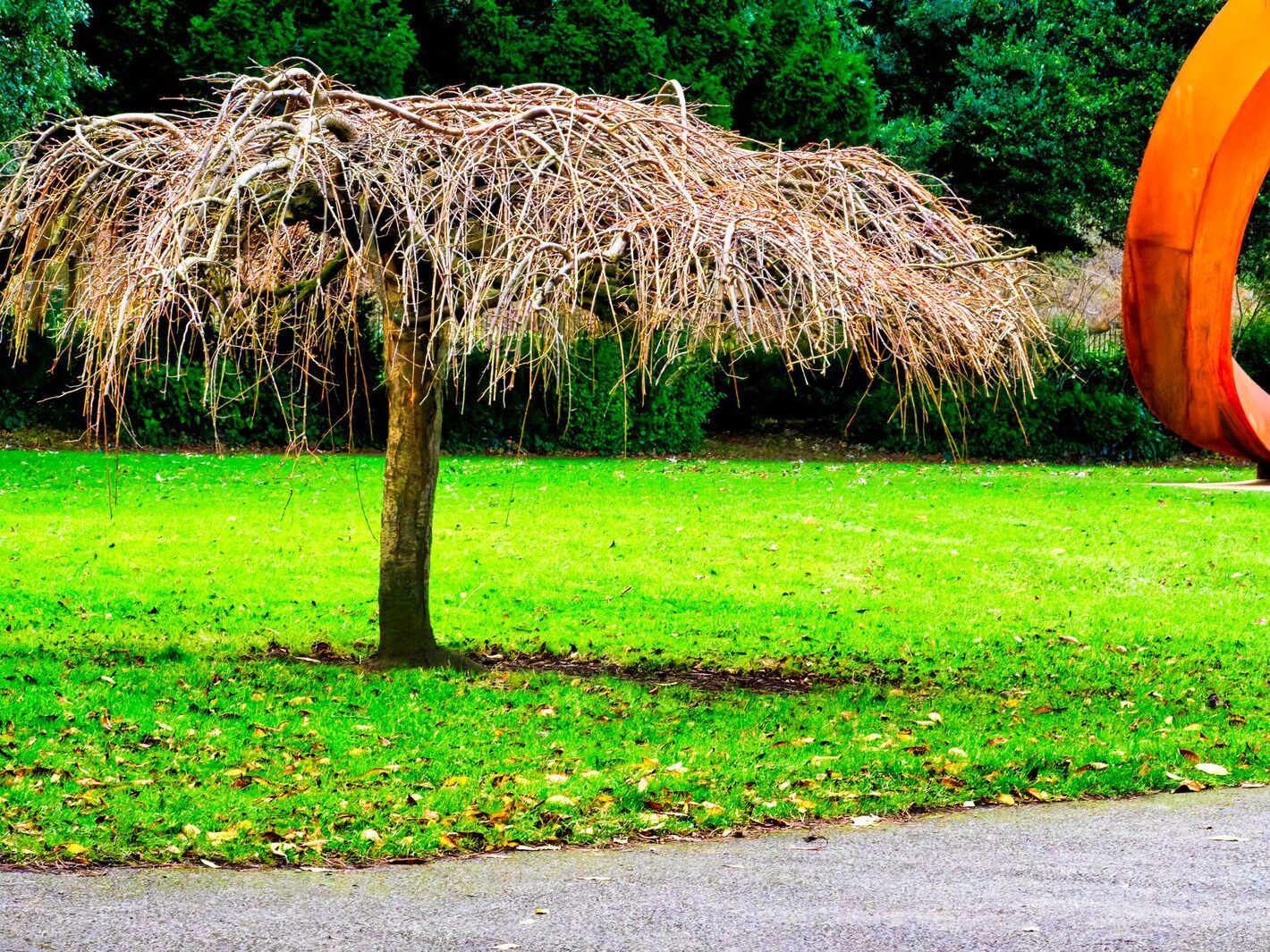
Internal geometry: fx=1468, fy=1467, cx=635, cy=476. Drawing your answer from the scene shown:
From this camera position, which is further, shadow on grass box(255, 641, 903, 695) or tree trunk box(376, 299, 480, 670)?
shadow on grass box(255, 641, 903, 695)

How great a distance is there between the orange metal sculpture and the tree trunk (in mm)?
3590

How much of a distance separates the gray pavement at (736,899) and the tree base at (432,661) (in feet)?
9.47

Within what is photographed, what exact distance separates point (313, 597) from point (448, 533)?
2.84 m

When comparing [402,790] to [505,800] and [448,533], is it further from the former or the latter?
[448,533]

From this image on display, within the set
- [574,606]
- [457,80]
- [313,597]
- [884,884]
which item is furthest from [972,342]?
[457,80]

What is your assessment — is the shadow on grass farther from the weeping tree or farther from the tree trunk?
the weeping tree

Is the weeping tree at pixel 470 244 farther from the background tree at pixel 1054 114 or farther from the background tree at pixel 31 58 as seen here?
the background tree at pixel 1054 114

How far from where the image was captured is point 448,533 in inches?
502

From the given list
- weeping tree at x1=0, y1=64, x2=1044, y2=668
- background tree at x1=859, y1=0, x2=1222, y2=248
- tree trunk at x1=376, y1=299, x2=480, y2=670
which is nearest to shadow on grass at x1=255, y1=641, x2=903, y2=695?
tree trunk at x1=376, y1=299, x2=480, y2=670

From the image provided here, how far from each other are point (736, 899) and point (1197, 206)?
14.8 ft

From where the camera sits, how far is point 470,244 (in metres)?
6.69

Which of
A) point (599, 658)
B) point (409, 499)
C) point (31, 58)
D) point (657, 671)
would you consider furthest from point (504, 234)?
point (31, 58)

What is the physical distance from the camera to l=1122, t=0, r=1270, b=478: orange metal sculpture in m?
7.14

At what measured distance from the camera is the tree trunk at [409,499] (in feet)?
24.7
